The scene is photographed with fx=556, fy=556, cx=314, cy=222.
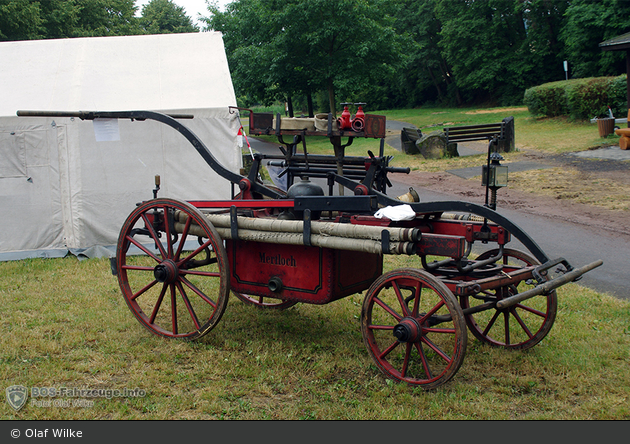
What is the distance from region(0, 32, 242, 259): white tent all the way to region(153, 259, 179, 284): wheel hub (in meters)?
3.55

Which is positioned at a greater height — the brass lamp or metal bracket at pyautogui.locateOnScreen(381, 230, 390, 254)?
the brass lamp

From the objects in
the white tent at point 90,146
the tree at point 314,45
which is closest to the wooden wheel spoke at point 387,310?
the white tent at point 90,146

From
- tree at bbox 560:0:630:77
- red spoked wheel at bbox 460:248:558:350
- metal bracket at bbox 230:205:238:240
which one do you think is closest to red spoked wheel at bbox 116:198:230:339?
metal bracket at bbox 230:205:238:240

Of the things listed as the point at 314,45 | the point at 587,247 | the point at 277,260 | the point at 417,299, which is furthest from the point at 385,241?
the point at 314,45

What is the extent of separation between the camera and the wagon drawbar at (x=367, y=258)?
356 centimetres

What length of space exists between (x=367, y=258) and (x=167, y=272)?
1583 millimetres

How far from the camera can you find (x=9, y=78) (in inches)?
313

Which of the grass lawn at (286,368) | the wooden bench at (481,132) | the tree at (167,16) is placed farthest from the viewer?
the tree at (167,16)

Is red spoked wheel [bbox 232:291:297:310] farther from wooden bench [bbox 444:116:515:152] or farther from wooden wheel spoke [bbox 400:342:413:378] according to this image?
wooden bench [bbox 444:116:515:152]

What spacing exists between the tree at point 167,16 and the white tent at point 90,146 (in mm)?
46132

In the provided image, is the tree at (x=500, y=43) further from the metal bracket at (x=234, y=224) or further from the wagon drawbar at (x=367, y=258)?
the metal bracket at (x=234, y=224)

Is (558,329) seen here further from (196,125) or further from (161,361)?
(196,125)

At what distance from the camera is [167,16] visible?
181ft

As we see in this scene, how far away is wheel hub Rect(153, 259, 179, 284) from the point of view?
14.4 ft
